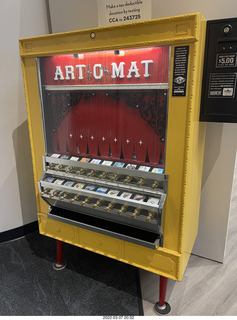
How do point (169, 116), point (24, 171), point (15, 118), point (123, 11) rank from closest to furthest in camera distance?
point (169, 116) → point (123, 11) → point (15, 118) → point (24, 171)

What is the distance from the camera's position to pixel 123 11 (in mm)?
1452

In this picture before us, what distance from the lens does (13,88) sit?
218cm

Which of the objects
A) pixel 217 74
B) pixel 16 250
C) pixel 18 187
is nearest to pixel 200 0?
pixel 217 74

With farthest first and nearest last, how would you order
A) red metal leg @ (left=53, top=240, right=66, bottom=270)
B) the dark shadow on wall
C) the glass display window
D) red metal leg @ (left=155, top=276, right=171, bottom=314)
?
the dark shadow on wall < red metal leg @ (left=53, top=240, right=66, bottom=270) < red metal leg @ (left=155, top=276, right=171, bottom=314) < the glass display window

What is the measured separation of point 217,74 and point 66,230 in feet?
4.77

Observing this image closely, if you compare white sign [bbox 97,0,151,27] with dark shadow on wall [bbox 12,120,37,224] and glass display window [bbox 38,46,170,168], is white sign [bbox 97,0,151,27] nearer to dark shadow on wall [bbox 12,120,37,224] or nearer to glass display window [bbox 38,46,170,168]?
glass display window [bbox 38,46,170,168]

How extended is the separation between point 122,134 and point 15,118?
1.22 m

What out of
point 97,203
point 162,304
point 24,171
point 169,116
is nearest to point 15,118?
point 24,171

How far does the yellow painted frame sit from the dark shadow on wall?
60 centimetres

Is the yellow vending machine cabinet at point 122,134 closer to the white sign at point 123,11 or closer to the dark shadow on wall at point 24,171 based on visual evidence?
the white sign at point 123,11

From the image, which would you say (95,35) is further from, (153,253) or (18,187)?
(18,187)

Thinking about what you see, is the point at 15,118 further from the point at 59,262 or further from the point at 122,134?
the point at 59,262

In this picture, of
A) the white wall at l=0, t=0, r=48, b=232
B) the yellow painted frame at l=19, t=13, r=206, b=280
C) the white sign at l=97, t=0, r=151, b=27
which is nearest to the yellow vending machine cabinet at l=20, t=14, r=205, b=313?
the yellow painted frame at l=19, t=13, r=206, b=280

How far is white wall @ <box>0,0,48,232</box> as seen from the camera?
2084 millimetres
